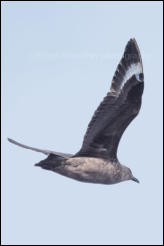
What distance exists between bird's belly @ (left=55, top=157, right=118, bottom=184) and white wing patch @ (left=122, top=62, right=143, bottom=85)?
1.49 m

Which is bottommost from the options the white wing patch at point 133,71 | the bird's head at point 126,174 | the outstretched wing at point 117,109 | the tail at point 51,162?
the bird's head at point 126,174

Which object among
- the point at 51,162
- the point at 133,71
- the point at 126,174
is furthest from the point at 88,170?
the point at 133,71

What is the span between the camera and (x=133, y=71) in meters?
10.8

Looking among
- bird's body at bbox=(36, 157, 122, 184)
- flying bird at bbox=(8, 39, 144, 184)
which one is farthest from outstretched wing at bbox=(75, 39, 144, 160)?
bird's body at bbox=(36, 157, 122, 184)

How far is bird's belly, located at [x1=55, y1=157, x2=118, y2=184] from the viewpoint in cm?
1111

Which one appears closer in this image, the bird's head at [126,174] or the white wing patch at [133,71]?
the white wing patch at [133,71]

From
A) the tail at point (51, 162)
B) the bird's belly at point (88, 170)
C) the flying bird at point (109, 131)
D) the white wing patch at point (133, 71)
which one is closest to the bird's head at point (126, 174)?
the flying bird at point (109, 131)

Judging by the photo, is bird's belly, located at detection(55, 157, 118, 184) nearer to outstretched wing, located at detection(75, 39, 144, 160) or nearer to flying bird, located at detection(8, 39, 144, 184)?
flying bird, located at detection(8, 39, 144, 184)

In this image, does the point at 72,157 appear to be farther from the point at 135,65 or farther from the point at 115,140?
the point at 135,65

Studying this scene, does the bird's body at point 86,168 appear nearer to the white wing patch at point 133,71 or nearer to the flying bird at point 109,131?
the flying bird at point 109,131

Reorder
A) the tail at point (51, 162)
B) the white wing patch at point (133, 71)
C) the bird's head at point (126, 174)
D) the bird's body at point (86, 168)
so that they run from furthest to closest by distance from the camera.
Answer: the bird's head at point (126, 174) → the bird's body at point (86, 168) → the tail at point (51, 162) → the white wing patch at point (133, 71)

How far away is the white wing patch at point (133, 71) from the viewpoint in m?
10.7

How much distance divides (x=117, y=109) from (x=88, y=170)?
3.67 ft

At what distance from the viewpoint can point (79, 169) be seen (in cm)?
1116
